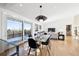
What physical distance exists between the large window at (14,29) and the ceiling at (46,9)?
11.0 inches

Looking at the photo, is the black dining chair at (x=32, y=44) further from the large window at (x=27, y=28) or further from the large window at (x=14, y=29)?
the large window at (x=14, y=29)

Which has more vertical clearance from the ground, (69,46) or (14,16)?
(14,16)

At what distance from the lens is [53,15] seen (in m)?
3.04

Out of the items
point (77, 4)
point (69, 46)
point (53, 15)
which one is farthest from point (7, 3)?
point (69, 46)

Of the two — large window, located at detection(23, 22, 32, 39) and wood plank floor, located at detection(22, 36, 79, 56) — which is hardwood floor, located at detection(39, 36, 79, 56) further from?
large window, located at detection(23, 22, 32, 39)

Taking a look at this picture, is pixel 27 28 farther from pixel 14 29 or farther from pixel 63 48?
pixel 63 48

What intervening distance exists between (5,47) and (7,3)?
3.64ft

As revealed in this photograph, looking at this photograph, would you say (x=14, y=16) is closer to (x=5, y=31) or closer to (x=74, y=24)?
(x=5, y=31)

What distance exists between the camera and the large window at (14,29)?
2805 mm

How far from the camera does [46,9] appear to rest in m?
2.95

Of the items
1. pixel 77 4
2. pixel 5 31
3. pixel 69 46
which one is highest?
pixel 77 4

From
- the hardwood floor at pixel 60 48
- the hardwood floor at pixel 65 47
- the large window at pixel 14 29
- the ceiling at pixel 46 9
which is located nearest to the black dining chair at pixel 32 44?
the hardwood floor at pixel 60 48

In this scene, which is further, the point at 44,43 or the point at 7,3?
the point at 44,43

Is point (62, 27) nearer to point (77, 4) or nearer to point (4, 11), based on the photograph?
point (77, 4)
